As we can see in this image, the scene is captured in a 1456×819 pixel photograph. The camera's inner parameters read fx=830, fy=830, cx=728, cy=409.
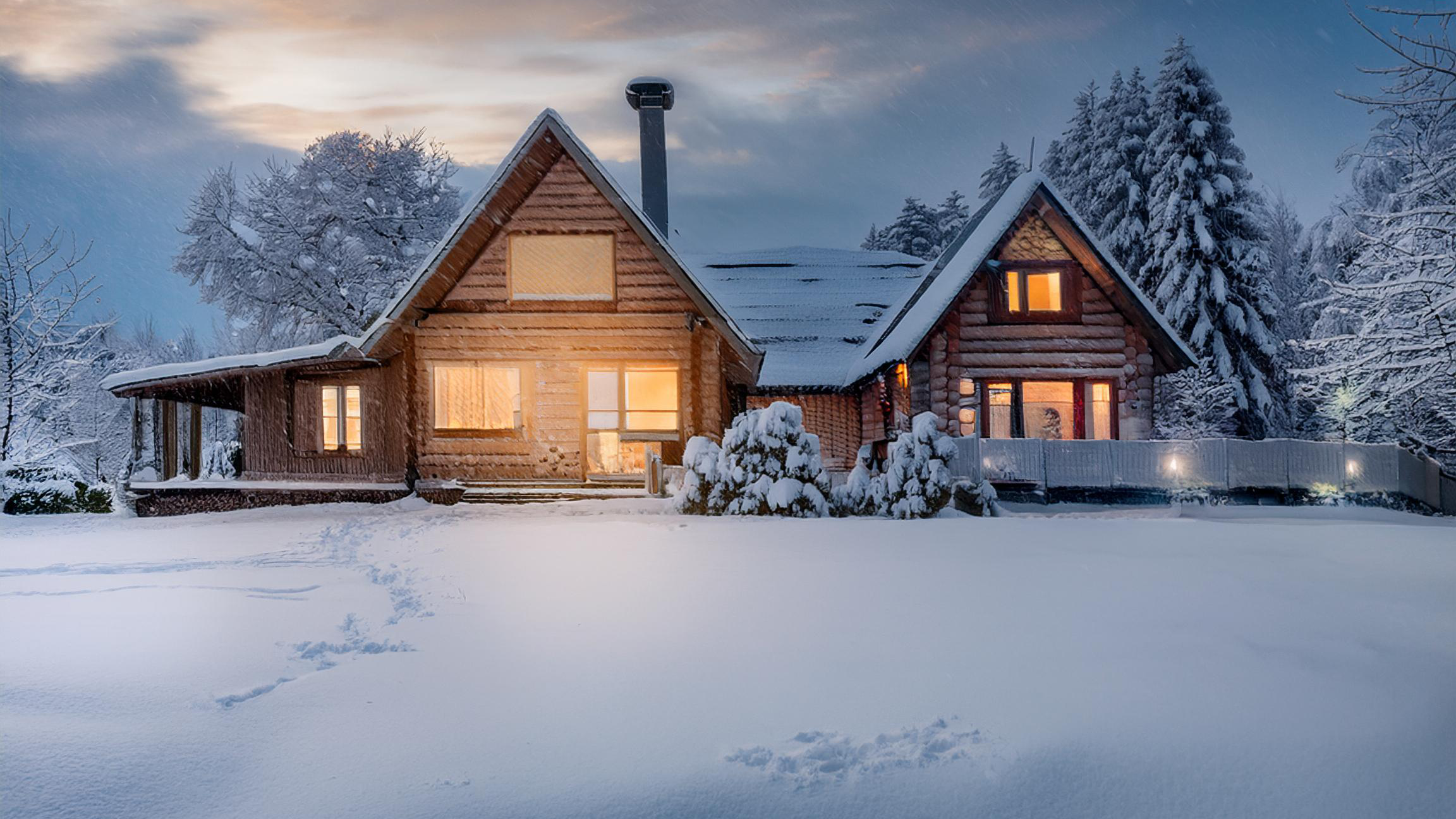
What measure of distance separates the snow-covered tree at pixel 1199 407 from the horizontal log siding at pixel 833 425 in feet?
30.7

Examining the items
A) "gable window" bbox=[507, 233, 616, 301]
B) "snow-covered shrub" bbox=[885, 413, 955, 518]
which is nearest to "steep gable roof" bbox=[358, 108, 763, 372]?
"gable window" bbox=[507, 233, 616, 301]

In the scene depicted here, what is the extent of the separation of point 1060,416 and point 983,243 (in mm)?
5514

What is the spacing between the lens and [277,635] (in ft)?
18.6

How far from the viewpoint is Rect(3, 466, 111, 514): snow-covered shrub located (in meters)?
17.1

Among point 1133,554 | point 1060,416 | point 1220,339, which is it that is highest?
point 1220,339

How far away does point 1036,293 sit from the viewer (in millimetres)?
20047

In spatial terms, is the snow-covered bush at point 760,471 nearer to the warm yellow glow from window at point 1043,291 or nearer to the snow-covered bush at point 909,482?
the snow-covered bush at point 909,482

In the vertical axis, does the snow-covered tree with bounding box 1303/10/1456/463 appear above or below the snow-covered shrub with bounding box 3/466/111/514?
above

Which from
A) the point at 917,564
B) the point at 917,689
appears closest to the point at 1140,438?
the point at 917,564

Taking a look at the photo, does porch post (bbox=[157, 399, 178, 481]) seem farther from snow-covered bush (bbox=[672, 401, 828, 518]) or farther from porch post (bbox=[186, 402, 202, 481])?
snow-covered bush (bbox=[672, 401, 828, 518])

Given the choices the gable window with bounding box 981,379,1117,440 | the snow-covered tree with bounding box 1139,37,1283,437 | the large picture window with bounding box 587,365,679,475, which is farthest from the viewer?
the snow-covered tree with bounding box 1139,37,1283,437

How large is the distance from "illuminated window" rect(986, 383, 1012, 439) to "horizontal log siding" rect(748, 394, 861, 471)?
182 inches

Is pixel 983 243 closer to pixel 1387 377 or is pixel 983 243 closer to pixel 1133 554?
pixel 1387 377

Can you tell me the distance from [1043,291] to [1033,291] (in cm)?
24
